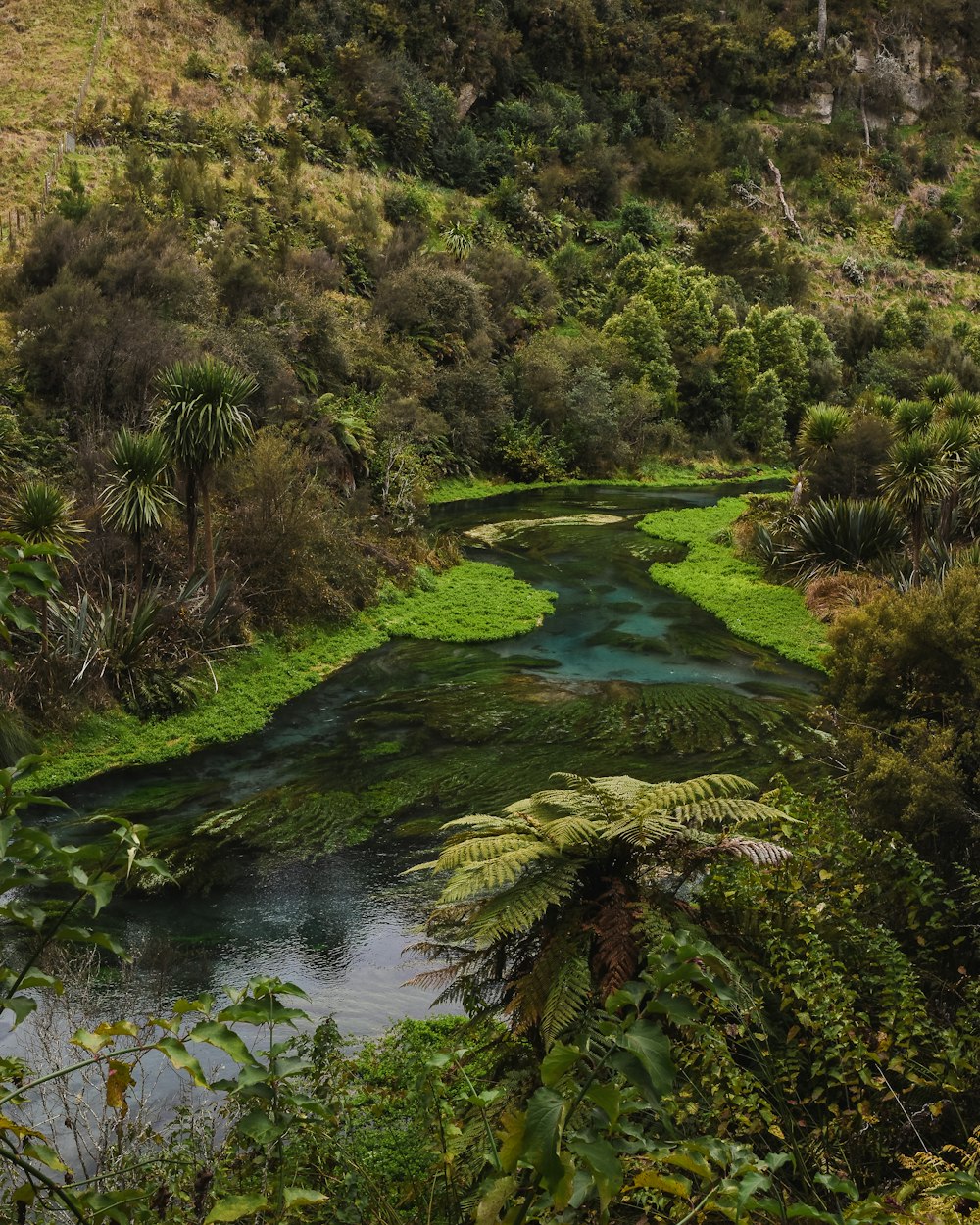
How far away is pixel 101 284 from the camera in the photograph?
20.5 metres

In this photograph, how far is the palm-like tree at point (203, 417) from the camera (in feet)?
45.0

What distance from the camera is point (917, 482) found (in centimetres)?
1780

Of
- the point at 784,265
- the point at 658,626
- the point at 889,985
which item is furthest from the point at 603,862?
the point at 784,265

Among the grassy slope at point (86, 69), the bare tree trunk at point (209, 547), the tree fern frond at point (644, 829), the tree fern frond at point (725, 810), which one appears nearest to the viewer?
the tree fern frond at point (644, 829)

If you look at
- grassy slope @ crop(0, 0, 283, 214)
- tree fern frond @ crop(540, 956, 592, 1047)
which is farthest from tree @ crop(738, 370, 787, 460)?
tree fern frond @ crop(540, 956, 592, 1047)

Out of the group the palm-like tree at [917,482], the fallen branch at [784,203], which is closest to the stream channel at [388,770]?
the palm-like tree at [917,482]

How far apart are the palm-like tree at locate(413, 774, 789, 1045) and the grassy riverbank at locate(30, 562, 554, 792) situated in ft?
16.2

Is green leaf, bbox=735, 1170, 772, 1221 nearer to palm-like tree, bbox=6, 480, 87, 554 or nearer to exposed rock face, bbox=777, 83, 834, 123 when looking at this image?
palm-like tree, bbox=6, 480, 87, 554

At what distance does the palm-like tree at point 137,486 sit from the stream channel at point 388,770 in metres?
3.14

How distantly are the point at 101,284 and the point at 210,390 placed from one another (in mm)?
8746

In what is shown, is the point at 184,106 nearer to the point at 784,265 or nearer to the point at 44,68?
the point at 44,68

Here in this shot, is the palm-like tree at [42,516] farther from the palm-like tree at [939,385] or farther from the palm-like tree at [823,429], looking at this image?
→ the palm-like tree at [939,385]

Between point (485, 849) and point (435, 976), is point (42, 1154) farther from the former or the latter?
point (435, 976)

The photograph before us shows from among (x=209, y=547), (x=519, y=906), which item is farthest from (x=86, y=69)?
(x=519, y=906)
